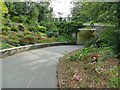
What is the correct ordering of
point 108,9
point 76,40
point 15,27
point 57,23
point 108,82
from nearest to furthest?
point 108,82
point 108,9
point 15,27
point 76,40
point 57,23

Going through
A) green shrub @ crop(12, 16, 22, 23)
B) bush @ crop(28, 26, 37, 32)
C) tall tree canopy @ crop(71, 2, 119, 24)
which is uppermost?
tall tree canopy @ crop(71, 2, 119, 24)

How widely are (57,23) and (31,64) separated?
1523cm

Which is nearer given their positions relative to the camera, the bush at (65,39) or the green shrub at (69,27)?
the bush at (65,39)

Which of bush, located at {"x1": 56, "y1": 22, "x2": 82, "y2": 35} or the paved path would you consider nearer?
the paved path

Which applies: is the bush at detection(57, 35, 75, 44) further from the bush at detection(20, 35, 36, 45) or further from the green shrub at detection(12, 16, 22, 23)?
the bush at detection(20, 35, 36, 45)

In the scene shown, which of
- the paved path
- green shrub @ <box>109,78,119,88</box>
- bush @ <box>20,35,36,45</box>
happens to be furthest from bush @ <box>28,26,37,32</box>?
green shrub @ <box>109,78,119,88</box>

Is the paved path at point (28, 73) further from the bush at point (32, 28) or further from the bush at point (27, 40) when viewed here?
the bush at point (32, 28)

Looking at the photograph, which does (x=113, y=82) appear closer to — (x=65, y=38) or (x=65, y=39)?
(x=65, y=39)

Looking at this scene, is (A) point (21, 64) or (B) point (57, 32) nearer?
(A) point (21, 64)

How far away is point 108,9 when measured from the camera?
9461mm

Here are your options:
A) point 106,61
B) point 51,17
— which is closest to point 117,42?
point 106,61

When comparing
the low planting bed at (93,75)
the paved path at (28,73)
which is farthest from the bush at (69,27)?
the low planting bed at (93,75)

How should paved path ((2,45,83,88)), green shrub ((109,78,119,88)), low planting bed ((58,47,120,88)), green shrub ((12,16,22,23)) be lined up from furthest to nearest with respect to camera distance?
green shrub ((12,16,22,23))
paved path ((2,45,83,88))
low planting bed ((58,47,120,88))
green shrub ((109,78,119,88))

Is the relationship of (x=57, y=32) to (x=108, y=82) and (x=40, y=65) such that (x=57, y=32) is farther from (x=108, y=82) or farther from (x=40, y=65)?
(x=108, y=82)
